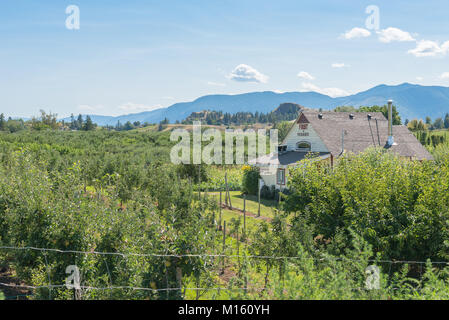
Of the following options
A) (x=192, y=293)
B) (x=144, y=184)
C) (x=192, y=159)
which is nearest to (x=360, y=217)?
(x=192, y=293)

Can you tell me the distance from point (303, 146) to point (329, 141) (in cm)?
247

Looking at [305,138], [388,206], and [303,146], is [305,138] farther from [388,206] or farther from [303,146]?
[388,206]

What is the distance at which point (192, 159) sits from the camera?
3095cm

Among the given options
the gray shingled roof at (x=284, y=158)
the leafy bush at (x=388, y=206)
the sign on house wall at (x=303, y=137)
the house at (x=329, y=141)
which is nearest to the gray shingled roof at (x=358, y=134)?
the house at (x=329, y=141)

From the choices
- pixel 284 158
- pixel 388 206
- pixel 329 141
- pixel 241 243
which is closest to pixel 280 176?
pixel 284 158

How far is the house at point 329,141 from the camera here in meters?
32.0

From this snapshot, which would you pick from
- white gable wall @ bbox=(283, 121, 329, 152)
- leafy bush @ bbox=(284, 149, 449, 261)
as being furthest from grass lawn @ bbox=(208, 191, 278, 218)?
leafy bush @ bbox=(284, 149, 449, 261)

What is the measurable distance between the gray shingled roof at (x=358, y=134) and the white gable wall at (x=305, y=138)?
413mm

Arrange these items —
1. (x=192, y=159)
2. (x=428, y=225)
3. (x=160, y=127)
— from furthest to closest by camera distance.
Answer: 1. (x=160, y=127)
2. (x=192, y=159)
3. (x=428, y=225)

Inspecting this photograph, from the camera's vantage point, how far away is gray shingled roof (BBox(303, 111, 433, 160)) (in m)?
34.0

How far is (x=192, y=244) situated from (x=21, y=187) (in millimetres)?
6125

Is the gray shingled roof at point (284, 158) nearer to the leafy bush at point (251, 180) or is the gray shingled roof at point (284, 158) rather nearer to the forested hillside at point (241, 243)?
the leafy bush at point (251, 180)

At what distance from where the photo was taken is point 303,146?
34.6m
